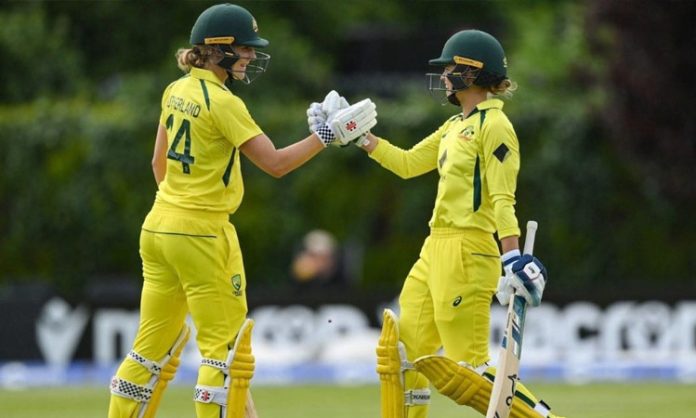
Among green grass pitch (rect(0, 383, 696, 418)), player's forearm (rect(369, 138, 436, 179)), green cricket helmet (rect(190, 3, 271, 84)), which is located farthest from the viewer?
green grass pitch (rect(0, 383, 696, 418))

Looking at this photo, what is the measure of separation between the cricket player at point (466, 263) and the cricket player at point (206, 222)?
450 millimetres

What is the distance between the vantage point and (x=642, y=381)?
35.4 ft

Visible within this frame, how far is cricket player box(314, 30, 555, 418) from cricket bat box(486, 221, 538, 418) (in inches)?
2.6

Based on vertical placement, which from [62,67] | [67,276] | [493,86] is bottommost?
[493,86]

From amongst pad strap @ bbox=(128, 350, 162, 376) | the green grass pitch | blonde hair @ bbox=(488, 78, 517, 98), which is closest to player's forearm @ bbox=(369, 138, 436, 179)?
blonde hair @ bbox=(488, 78, 517, 98)

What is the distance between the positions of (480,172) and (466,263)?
0.36 metres

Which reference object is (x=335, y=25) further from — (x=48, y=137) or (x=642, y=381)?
(x=642, y=381)

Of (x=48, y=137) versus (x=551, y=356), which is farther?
(x=48, y=137)

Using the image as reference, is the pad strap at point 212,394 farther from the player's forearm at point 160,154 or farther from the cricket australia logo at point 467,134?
the cricket australia logo at point 467,134

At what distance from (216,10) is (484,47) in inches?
42.8

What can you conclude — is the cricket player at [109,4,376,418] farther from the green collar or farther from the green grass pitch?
the green grass pitch

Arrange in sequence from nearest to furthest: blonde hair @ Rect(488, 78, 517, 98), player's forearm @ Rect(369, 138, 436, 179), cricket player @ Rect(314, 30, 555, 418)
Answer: cricket player @ Rect(314, 30, 555, 418) < blonde hair @ Rect(488, 78, 517, 98) < player's forearm @ Rect(369, 138, 436, 179)

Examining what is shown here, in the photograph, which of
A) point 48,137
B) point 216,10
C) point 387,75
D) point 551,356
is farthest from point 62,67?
point 216,10

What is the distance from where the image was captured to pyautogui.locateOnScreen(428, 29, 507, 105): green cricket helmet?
615cm
